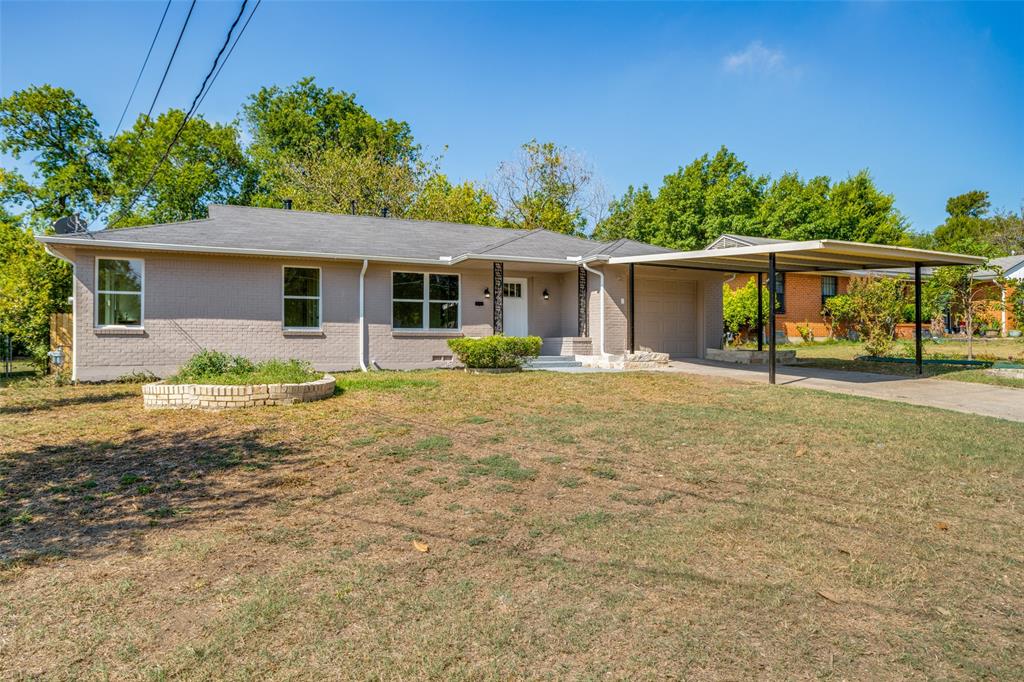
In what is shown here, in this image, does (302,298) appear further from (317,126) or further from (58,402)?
(317,126)

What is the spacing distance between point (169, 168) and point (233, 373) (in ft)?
76.7

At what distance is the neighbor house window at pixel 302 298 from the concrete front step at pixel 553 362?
541 cm

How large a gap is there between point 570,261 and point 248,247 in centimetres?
782

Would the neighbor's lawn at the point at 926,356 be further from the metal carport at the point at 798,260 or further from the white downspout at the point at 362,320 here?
the white downspout at the point at 362,320

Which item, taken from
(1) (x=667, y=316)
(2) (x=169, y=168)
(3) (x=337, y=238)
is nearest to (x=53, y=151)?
(2) (x=169, y=168)

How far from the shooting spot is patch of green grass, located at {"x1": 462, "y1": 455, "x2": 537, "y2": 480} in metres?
5.28

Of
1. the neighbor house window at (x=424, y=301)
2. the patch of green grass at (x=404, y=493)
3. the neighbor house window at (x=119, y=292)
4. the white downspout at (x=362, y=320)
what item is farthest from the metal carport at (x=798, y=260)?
the neighbor house window at (x=119, y=292)

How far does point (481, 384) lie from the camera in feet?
36.6

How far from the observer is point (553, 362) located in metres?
15.1

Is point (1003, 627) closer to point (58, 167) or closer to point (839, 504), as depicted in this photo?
point (839, 504)

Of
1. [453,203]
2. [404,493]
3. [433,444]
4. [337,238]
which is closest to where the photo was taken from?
[404,493]

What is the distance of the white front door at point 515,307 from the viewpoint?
54.2ft

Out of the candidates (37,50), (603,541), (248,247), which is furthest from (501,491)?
(37,50)

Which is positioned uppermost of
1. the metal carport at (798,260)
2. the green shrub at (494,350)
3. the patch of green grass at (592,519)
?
the metal carport at (798,260)
